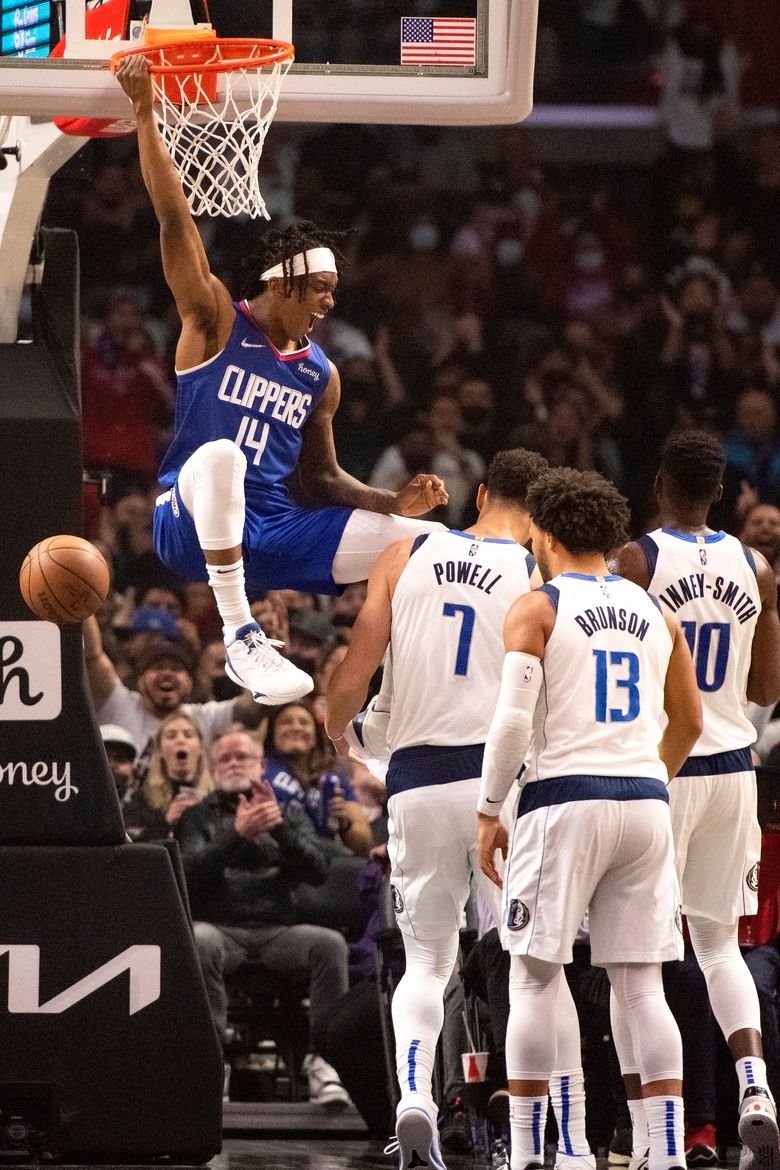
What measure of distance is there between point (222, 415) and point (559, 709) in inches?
66.1

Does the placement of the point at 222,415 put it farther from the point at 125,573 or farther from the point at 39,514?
the point at 125,573

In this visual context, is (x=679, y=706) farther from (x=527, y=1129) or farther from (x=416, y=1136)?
(x=416, y=1136)

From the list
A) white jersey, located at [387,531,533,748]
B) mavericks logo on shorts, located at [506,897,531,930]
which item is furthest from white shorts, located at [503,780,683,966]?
white jersey, located at [387,531,533,748]

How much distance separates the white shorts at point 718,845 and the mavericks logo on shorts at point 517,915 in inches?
44.9

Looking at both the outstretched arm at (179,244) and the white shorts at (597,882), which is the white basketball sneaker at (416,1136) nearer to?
the white shorts at (597,882)

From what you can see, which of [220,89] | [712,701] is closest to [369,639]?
[712,701]

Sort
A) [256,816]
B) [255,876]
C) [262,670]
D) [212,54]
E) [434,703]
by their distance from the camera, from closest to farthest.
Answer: [212,54]
[262,670]
[434,703]
[256,816]
[255,876]

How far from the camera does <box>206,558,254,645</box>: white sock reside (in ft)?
20.0

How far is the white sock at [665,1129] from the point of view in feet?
17.9

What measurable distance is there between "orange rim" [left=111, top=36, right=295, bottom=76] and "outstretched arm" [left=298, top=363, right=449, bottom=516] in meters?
1.13

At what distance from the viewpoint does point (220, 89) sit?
6164 mm

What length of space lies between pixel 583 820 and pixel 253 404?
1951 millimetres

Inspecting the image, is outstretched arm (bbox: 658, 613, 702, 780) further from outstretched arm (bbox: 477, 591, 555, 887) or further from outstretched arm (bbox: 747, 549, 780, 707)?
outstretched arm (bbox: 747, 549, 780, 707)

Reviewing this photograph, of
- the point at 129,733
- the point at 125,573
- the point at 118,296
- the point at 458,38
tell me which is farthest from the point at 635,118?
the point at 458,38
